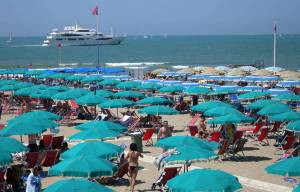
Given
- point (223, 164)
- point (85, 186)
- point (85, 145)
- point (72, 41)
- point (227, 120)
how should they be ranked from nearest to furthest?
point (85, 186) < point (85, 145) < point (223, 164) < point (227, 120) < point (72, 41)

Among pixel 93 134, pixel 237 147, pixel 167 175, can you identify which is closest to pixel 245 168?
pixel 237 147

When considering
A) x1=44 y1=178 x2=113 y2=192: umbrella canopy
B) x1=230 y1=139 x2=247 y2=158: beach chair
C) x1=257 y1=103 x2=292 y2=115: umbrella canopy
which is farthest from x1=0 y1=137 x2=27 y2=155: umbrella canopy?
x1=257 y1=103 x2=292 y2=115: umbrella canopy

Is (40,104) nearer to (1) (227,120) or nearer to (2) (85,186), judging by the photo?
(1) (227,120)

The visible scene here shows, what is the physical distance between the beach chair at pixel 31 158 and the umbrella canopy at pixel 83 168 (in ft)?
10.2

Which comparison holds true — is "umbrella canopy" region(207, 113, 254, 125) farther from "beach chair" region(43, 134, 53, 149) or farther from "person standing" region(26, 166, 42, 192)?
"person standing" region(26, 166, 42, 192)

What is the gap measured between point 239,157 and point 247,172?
71.1 inches

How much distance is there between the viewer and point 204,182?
8.30 metres

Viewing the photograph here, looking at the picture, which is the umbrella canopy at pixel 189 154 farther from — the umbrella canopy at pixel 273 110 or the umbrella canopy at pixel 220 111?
the umbrella canopy at pixel 273 110

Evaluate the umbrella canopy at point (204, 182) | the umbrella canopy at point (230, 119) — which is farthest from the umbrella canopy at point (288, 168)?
the umbrella canopy at point (230, 119)

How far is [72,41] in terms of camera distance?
458 feet

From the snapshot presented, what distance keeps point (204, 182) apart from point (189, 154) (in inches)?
98.9

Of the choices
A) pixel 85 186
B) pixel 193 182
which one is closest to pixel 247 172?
pixel 193 182

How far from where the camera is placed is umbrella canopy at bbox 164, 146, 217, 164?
10.8m

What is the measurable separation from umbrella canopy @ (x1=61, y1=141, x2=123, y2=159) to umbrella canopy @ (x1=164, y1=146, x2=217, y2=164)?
1.24 m
